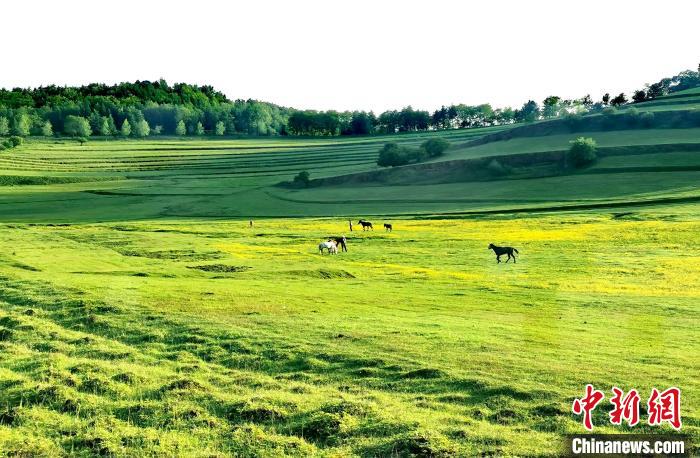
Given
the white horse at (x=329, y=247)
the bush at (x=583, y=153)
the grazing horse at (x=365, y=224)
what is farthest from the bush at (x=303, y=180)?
the white horse at (x=329, y=247)

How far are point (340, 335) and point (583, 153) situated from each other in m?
107

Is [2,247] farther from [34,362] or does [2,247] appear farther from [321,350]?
[321,350]

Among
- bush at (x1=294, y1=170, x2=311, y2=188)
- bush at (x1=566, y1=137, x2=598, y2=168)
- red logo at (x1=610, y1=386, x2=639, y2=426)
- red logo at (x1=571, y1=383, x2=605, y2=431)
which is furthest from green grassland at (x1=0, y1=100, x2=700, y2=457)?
bush at (x1=294, y1=170, x2=311, y2=188)

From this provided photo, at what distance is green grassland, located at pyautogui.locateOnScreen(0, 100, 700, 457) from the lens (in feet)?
59.4

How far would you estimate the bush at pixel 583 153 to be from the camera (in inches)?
4870

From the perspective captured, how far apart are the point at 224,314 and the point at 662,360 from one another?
730 inches

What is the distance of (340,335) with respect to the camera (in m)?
27.1

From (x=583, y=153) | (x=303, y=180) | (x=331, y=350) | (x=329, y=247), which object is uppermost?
(x=583, y=153)

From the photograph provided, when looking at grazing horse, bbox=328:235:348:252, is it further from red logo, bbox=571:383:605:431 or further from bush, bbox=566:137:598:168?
bush, bbox=566:137:598:168

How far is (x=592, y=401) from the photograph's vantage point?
19.0m

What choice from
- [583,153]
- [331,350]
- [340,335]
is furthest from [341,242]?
[583,153]

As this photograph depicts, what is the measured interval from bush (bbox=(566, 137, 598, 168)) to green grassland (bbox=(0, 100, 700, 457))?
157 feet

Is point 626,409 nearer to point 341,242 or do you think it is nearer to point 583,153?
point 341,242

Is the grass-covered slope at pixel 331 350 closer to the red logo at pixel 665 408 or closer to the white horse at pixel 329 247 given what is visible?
the red logo at pixel 665 408
